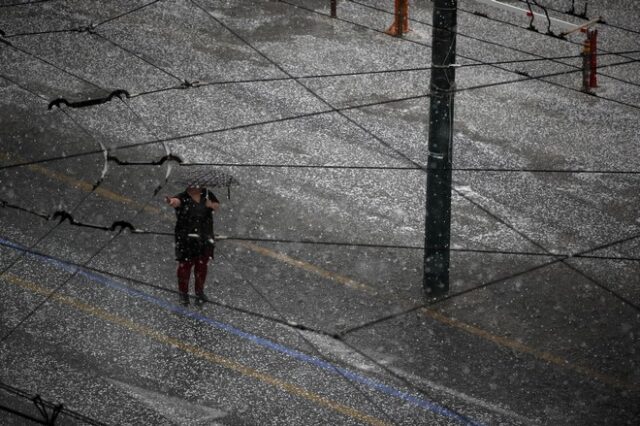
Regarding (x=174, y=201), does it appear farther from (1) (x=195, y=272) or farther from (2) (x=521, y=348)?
(2) (x=521, y=348)

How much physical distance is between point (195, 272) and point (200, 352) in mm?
993

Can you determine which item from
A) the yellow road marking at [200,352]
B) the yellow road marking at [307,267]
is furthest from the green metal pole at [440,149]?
the yellow road marking at [200,352]

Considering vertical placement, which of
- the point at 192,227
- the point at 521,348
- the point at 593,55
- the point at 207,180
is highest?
the point at 207,180

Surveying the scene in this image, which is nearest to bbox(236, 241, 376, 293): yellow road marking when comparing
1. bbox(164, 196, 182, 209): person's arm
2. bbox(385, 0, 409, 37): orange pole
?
bbox(164, 196, 182, 209): person's arm

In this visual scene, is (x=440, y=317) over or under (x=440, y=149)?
under

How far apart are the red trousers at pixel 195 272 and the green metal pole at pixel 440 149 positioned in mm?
2380

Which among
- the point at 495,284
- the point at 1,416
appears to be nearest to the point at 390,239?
the point at 495,284

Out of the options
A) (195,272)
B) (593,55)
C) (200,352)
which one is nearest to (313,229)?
(195,272)

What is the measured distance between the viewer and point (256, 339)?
10.8 metres

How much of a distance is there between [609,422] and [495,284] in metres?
2.53

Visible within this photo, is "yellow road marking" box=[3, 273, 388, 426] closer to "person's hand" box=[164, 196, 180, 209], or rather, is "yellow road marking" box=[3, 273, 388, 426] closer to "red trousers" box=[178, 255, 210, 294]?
"red trousers" box=[178, 255, 210, 294]

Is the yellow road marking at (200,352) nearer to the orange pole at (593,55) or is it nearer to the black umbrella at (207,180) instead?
the black umbrella at (207,180)

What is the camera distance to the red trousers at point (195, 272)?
11.1m

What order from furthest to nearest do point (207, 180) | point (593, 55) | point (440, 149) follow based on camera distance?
point (593, 55)
point (440, 149)
point (207, 180)
